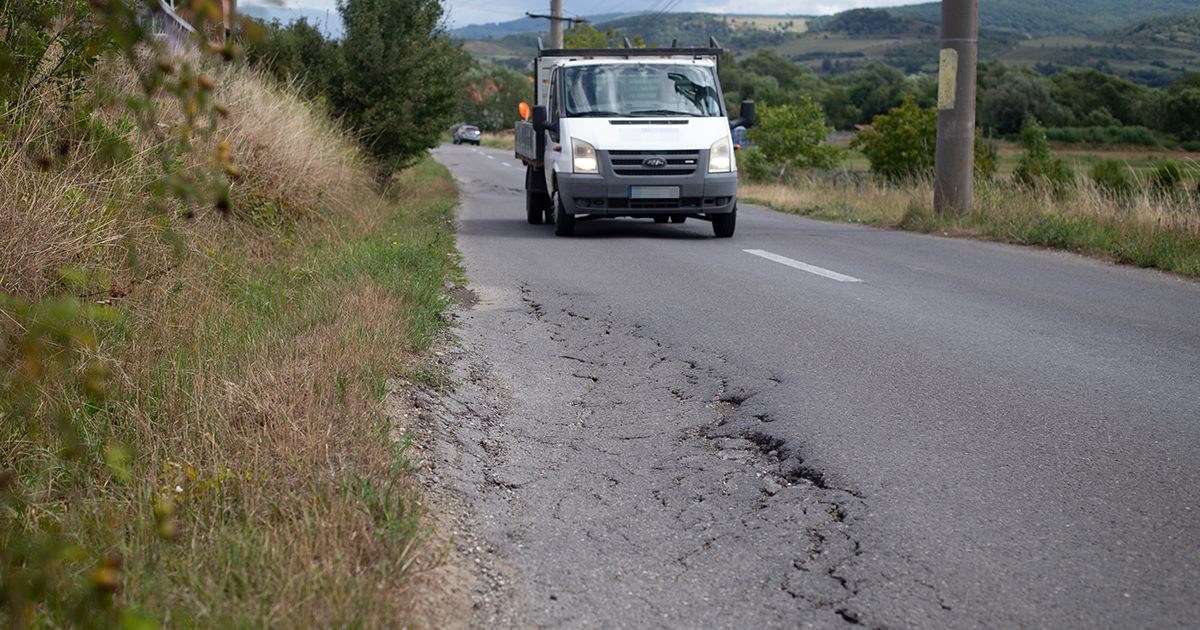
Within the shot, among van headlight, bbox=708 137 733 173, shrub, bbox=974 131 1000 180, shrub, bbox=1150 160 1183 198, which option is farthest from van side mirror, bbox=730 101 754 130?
shrub, bbox=974 131 1000 180

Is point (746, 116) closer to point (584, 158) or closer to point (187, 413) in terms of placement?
point (584, 158)

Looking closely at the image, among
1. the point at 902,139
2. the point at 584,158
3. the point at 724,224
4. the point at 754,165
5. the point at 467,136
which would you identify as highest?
the point at 467,136

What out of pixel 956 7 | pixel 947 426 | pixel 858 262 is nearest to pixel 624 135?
pixel 858 262

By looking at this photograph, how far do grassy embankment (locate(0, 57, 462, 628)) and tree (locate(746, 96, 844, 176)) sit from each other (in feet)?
101

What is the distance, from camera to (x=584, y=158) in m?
12.0

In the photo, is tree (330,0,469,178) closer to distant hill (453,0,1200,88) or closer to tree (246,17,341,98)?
tree (246,17,341,98)

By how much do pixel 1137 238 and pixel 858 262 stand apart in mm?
3065

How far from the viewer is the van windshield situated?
12719 millimetres

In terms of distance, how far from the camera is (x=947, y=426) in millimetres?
4238

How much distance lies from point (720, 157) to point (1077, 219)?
4297mm

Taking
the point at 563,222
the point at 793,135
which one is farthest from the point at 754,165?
the point at 563,222

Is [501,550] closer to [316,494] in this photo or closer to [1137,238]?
[316,494]

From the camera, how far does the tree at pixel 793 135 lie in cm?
3669

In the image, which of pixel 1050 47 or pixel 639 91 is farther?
pixel 1050 47
